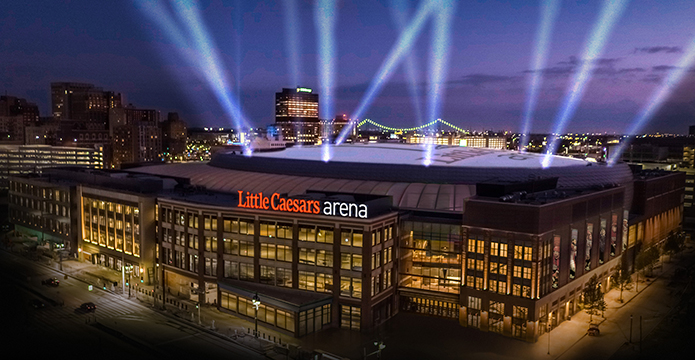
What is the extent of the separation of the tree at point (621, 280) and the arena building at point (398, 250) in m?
1.57

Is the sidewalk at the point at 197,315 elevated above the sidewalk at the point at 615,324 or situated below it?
above

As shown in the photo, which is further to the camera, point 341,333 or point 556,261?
point 556,261

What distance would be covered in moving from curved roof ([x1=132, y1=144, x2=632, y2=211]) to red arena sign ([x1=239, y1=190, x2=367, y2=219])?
15.1m

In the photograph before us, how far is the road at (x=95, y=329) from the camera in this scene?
57906mm

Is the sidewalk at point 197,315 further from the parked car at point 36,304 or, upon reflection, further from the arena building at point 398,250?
the parked car at point 36,304

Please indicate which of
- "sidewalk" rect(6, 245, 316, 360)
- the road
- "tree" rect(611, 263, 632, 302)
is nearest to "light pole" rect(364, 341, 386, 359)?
"sidewalk" rect(6, 245, 316, 360)

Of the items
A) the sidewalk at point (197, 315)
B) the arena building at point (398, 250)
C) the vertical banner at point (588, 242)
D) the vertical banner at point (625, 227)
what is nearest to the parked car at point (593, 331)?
the arena building at point (398, 250)

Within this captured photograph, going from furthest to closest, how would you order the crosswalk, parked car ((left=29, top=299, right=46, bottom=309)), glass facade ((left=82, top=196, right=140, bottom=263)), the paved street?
glass facade ((left=82, top=196, right=140, bottom=263)) < parked car ((left=29, top=299, right=46, bottom=309)) < the crosswalk < the paved street

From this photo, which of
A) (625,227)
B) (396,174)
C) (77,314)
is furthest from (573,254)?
(77,314)

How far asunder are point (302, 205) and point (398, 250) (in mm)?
14354

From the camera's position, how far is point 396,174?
90062 mm

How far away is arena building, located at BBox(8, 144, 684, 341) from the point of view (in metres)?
65.8

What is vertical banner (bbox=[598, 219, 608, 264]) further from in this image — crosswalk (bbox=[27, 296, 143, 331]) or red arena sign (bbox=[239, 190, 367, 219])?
crosswalk (bbox=[27, 296, 143, 331])

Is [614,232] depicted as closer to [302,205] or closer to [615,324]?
[615,324]
